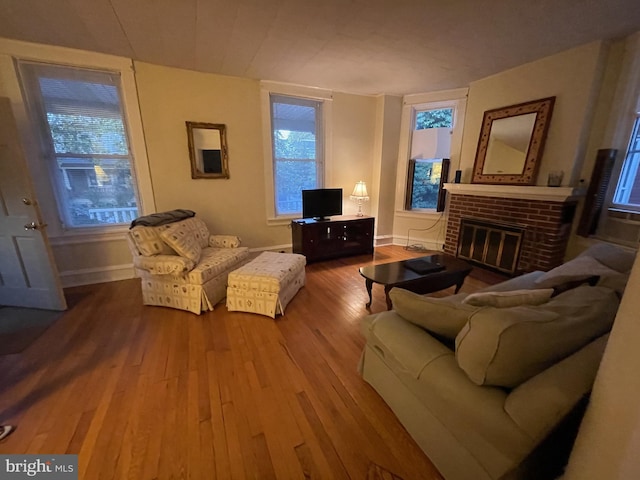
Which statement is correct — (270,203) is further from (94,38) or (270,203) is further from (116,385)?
(116,385)

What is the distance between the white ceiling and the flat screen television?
1546 mm

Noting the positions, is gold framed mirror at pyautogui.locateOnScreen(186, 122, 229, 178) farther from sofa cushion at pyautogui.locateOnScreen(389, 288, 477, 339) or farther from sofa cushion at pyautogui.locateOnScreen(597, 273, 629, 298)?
sofa cushion at pyautogui.locateOnScreen(597, 273, 629, 298)

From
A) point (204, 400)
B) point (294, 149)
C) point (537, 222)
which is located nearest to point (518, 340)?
point (204, 400)

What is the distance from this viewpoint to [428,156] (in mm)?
4199

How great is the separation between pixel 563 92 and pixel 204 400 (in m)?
4.36

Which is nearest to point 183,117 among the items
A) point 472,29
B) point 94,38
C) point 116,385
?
point 94,38

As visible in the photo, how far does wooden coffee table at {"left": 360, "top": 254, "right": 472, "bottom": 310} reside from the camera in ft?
7.18

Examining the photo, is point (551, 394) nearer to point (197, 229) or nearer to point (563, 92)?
point (197, 229)

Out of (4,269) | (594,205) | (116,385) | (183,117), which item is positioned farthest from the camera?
(183,117)

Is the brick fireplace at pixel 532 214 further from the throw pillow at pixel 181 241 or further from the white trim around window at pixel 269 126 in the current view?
the throw pillow at pixel 181 241

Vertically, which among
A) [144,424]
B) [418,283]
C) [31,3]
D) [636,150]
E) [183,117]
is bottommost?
[144,424]

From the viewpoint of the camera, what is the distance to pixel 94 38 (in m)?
2.41

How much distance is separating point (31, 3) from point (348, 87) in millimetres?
3211

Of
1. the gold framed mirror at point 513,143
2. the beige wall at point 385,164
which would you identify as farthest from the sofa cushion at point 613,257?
the beige wall at point 385,164
